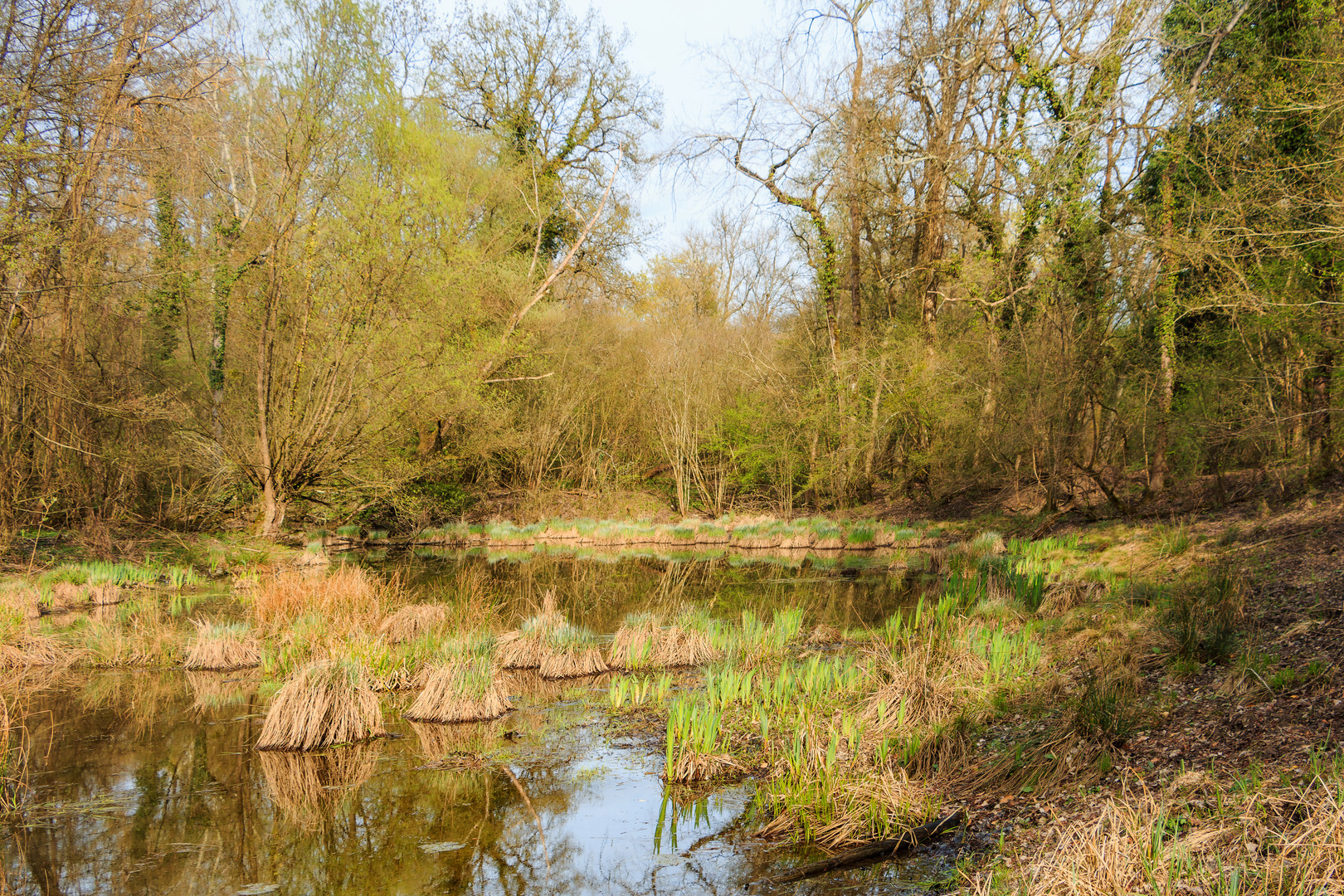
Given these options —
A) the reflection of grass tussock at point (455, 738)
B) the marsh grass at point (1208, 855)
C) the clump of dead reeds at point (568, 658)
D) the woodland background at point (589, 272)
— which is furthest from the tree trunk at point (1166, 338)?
the reflection of grass tussock at point (455, 738)

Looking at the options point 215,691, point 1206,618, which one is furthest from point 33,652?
point 1206,618

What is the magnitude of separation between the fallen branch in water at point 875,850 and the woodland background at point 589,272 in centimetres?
577

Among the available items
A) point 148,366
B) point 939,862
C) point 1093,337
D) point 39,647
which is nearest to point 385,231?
point 148,366

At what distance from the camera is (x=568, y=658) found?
26.1 ft

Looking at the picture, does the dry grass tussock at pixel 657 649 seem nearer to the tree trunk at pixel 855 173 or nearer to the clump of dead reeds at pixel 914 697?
the clump of dead reeds at pixel 914 697

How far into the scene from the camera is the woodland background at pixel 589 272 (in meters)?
9.28

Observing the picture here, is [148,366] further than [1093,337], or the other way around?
[148,366]

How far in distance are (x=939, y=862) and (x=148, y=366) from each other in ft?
48.4

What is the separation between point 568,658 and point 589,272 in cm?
1773

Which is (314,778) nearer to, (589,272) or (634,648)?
(634,648)

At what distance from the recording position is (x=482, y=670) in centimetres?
677

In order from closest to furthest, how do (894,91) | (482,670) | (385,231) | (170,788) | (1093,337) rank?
(170,788) → (482,670) → (894,91) → (1093,337) → (385,231)

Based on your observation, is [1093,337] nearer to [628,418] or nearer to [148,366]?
[628,418]

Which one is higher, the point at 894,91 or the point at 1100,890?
the point at 894,91
